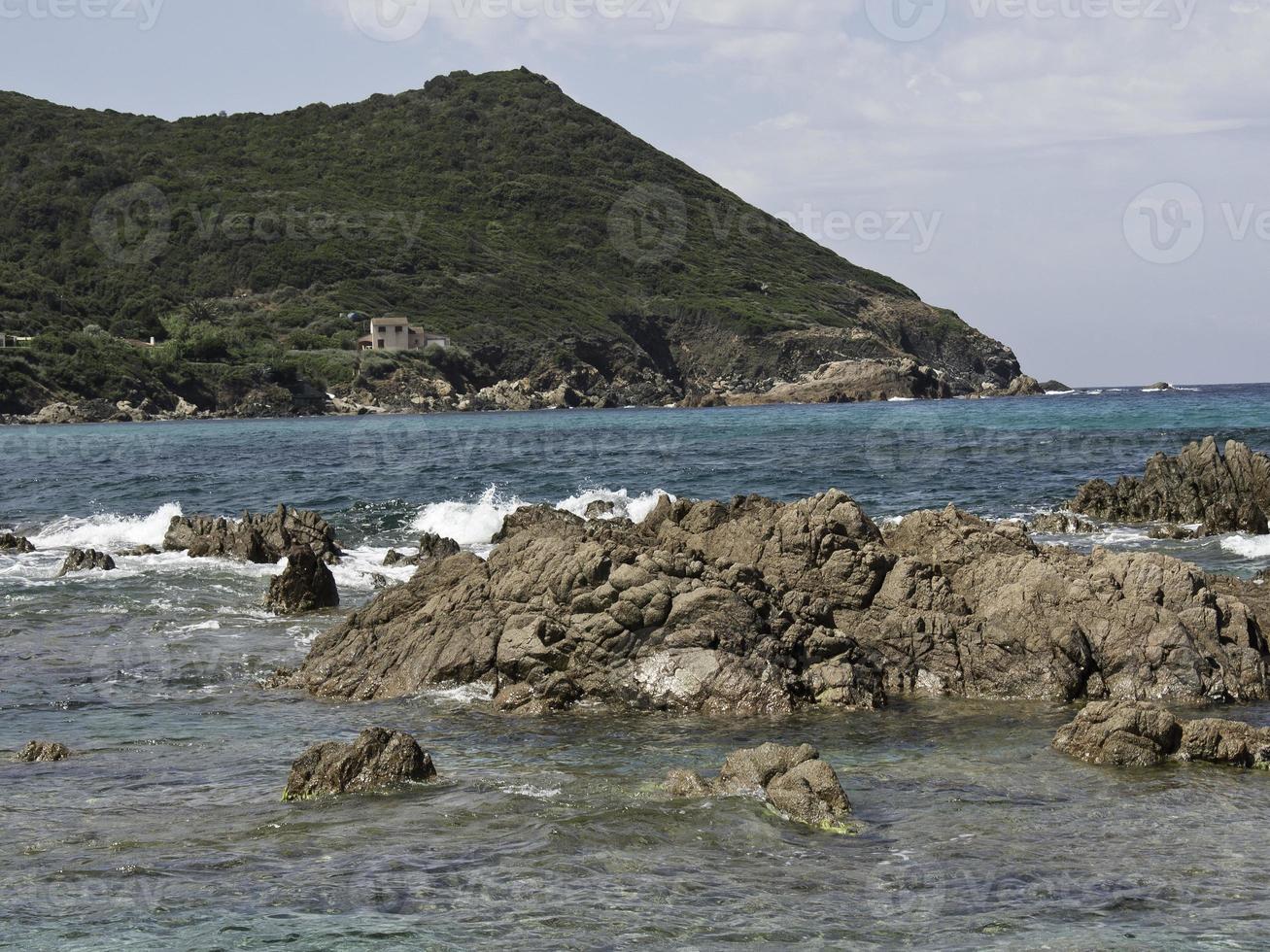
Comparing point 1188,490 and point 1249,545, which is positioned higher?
point 1188,490

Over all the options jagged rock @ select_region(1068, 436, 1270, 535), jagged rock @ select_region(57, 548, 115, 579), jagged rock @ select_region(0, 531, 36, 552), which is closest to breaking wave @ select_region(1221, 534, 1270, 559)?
jagged rock @ select_region(1068, 436, 1270, 535)

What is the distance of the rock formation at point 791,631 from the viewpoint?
1455 centimetres

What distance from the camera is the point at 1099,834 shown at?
979 cm

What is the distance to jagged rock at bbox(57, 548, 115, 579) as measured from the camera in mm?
25766

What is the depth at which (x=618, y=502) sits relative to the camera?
36.7 m

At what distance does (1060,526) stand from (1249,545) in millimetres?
5551

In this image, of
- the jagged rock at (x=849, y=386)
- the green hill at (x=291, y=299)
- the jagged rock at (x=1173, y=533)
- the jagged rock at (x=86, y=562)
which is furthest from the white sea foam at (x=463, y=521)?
the jagged rock at (x=849, y=386)

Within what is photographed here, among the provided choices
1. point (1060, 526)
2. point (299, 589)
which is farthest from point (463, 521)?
point (1060, 526)

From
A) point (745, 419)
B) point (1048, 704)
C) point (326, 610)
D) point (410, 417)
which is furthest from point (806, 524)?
point (410, 417)

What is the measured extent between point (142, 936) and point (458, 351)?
142 meters

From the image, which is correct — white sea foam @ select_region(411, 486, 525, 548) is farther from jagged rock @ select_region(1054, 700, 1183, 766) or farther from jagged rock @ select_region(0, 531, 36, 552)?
jagged rock @ select_region(1054, 700, 1183, 766)

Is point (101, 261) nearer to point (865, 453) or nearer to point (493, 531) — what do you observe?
point (865, 453)

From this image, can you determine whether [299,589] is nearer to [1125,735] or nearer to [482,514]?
[482,514]

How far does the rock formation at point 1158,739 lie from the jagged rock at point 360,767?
623 cm
